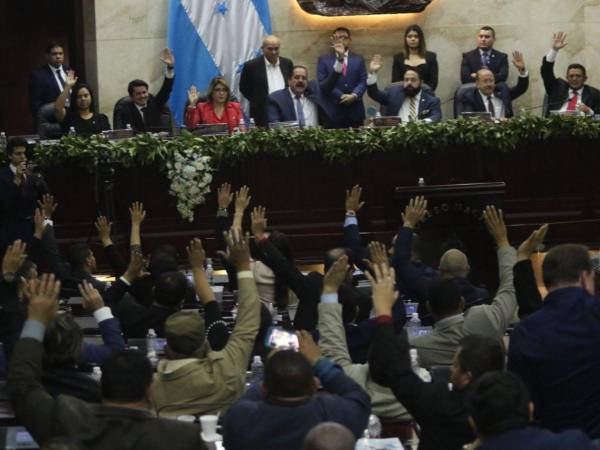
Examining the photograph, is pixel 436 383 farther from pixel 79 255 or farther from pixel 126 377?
pixel 79 255

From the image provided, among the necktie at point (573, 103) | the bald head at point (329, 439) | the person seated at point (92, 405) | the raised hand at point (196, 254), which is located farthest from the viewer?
the necktie at point (573, 103)

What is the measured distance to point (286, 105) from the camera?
40.1 feet

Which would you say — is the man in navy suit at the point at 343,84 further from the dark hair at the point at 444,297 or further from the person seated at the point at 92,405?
the person seated at the point at 92,405

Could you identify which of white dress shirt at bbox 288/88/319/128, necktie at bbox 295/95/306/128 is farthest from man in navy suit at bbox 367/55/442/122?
necktie at bbox 295/95/306/128

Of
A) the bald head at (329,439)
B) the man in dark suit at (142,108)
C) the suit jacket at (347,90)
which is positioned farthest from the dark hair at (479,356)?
the suit jacket at (347,90)

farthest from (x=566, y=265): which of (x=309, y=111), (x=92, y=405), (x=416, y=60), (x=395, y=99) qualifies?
(x=416, y=60)

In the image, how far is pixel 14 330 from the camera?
5.67 metres

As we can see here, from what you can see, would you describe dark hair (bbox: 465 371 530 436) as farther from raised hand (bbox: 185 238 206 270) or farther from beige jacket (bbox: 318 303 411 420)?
raised hand (bbox: 185 238 206 270)

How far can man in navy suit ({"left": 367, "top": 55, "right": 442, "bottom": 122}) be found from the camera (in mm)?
12539

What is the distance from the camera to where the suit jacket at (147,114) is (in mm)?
12062

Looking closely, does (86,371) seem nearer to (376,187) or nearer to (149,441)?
(149,441)

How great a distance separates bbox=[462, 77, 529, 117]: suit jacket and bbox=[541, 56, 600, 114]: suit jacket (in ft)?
0.84

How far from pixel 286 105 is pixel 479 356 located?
8.16 m

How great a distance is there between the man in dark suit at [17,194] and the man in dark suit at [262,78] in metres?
3.03
